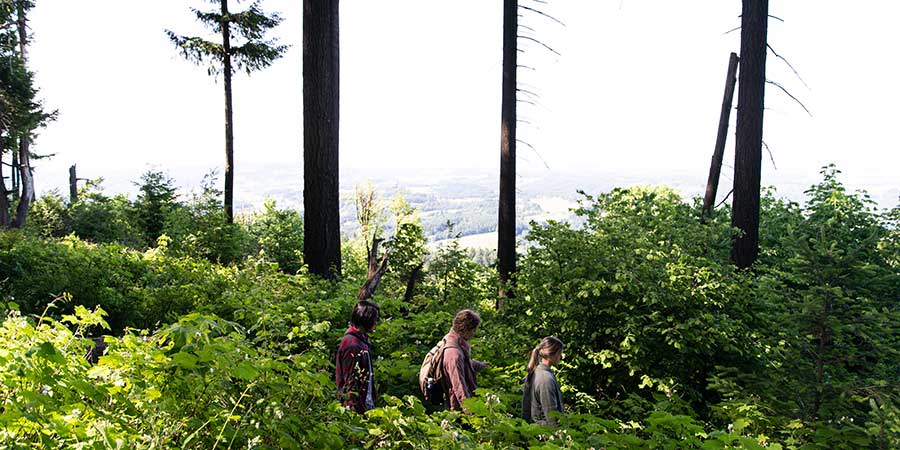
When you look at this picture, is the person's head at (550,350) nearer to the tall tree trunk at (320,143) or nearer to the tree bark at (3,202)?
the tall tree trunk at (320,143)

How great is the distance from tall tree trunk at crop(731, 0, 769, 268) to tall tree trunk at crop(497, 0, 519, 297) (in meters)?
4.15

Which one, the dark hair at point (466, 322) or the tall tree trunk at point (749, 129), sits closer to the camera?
the dark hair at point (466, 322)

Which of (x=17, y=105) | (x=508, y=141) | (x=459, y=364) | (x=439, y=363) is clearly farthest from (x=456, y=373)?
(x=17, y=105)

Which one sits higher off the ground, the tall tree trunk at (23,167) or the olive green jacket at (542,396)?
the tall tree trunk at (23,167)

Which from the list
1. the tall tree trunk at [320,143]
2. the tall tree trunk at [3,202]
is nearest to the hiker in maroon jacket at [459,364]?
the tall tree trunk at [320,143]

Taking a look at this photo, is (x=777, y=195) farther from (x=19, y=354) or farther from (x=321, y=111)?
(x=19, y=354)

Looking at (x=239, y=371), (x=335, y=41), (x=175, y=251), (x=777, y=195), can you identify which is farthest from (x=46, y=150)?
(x=239, y=371)

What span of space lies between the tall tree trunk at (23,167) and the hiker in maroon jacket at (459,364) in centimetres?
2038

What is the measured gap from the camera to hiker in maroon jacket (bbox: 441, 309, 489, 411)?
16.1 feet

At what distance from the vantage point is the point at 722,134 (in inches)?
606

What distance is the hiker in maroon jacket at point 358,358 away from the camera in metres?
4.61

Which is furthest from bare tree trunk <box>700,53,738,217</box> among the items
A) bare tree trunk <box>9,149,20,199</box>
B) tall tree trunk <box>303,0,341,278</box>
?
bare tree trunk <box>9,149,20,199</box>

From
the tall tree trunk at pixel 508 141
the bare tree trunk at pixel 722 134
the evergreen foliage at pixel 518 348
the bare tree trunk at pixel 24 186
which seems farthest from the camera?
the bare tree trunk at pixel 24 186

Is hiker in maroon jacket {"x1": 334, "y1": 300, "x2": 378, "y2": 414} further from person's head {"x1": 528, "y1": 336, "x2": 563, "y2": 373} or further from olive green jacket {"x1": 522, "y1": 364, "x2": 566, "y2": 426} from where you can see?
person's head {"x1": 528, "y1": 336, "x2": 563, "y2": 373}
